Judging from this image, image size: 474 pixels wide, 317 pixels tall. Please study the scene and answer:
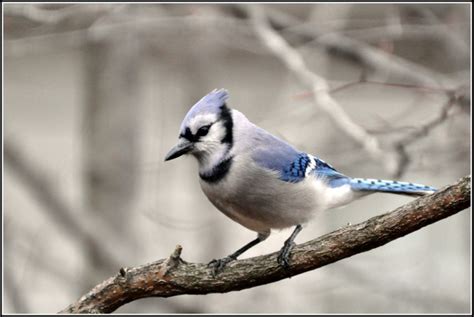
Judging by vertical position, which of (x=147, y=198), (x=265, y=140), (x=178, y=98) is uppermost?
(x=178, y=98)

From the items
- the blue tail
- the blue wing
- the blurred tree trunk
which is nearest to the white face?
the blue wing

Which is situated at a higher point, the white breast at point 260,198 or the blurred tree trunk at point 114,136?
the blurred tree trunk at point 114,136

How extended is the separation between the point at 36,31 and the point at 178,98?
83.9 inches

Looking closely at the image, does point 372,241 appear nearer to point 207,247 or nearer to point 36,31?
point 36,31

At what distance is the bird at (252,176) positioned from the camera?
2262 mm

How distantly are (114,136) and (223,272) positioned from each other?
2.74m

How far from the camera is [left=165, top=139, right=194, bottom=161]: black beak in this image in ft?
7.24

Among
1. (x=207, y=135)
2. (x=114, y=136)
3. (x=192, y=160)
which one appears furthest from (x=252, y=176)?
(x=192, y=160)

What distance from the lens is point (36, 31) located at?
4086mm

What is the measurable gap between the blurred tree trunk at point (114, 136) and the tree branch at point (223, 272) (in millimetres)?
2555

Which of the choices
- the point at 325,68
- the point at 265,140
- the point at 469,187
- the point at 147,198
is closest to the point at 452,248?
the point at 325,68

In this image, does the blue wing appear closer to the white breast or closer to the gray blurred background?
the white breast

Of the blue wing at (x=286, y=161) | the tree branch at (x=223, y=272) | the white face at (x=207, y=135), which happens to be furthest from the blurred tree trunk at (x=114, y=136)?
the tree branch at (x=223, y=272)

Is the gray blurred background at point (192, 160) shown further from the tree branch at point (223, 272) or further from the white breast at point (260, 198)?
the tree branch at point (223, 272)
